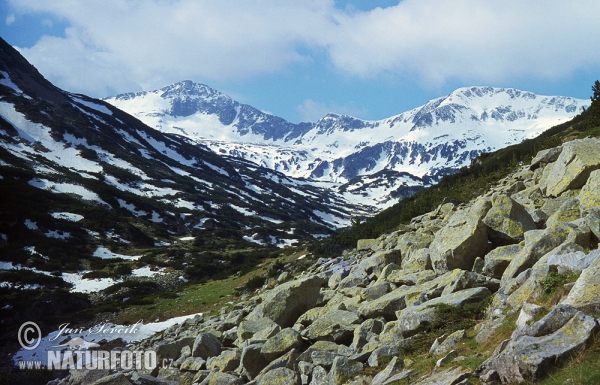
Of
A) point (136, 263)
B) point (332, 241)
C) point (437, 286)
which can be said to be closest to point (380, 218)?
Answer: point (332, 241)

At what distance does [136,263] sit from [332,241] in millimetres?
33412

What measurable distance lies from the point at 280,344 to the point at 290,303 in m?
4.06

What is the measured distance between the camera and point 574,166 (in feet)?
54.6

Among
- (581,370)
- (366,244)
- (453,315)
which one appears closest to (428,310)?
(453,315)

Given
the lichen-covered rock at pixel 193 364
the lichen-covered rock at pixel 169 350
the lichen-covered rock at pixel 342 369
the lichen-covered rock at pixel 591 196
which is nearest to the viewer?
the lichen-covered rock at pixel 342 369

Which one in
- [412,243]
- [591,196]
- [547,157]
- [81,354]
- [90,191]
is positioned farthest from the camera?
[90,191]

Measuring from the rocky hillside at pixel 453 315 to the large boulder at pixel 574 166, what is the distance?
0.06m

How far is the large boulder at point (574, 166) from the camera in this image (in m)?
16.1

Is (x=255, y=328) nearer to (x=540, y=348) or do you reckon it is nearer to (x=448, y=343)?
(x=448, y=343)

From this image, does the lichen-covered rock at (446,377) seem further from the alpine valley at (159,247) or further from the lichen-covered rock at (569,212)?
the lichen-covered rock at (569,212)

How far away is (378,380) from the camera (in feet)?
28.1

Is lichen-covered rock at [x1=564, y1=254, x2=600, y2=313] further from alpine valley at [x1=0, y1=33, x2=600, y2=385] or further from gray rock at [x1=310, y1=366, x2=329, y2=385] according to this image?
gray rock at [x1=310, y1=366, x2=329, y2=385]

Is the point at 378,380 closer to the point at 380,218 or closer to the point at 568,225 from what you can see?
the point at 568,225

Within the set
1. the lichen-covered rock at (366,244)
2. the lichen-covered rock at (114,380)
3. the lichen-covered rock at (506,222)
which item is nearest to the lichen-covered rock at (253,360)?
the lichen-covered rock at (114,380)
